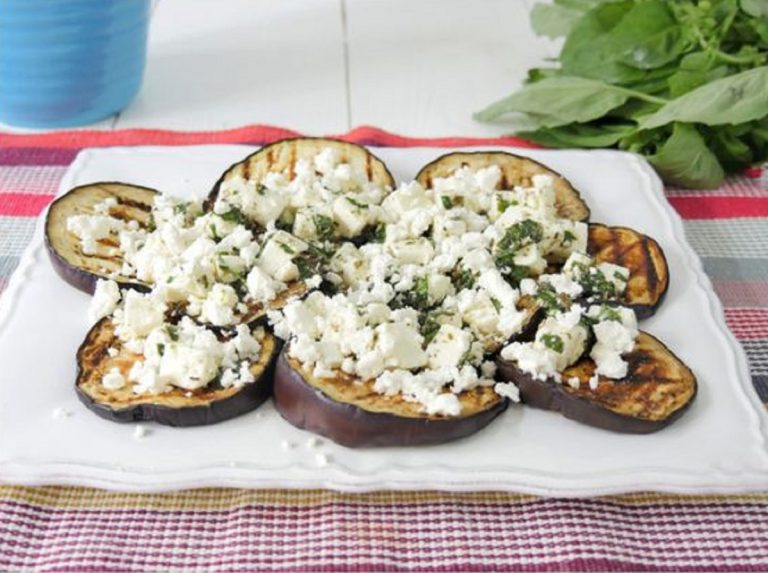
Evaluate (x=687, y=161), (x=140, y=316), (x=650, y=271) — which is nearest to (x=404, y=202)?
(x=650, y=271)

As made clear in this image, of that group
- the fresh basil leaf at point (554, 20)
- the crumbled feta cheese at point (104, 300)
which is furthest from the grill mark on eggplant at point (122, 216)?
the fresh basil leaf at point (554, 20)

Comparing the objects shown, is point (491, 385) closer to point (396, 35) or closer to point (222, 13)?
point (396, 35)

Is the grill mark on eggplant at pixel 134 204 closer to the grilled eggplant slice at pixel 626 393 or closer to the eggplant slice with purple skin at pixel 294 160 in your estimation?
the eggplant slice with purple skin at pixel 294 160

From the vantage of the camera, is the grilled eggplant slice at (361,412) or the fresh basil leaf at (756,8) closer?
the grilled eggplant slice at (361,412)

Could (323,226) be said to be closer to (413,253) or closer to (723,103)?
(413,253)

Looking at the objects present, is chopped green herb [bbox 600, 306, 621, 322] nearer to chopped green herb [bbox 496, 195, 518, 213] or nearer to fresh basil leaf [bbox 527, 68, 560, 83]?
chopped green herb [bbox 496, 195, 518, 213]

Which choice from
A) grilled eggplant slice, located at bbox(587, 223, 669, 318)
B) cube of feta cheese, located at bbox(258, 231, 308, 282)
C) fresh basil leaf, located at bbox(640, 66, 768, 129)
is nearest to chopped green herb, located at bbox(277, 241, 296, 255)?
cube of feta cheese, located at bbox(258, 231, 308, 282)

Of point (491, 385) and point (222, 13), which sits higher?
point (491, 385)

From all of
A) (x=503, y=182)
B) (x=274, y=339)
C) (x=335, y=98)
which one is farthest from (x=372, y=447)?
(x=335, y=98)
